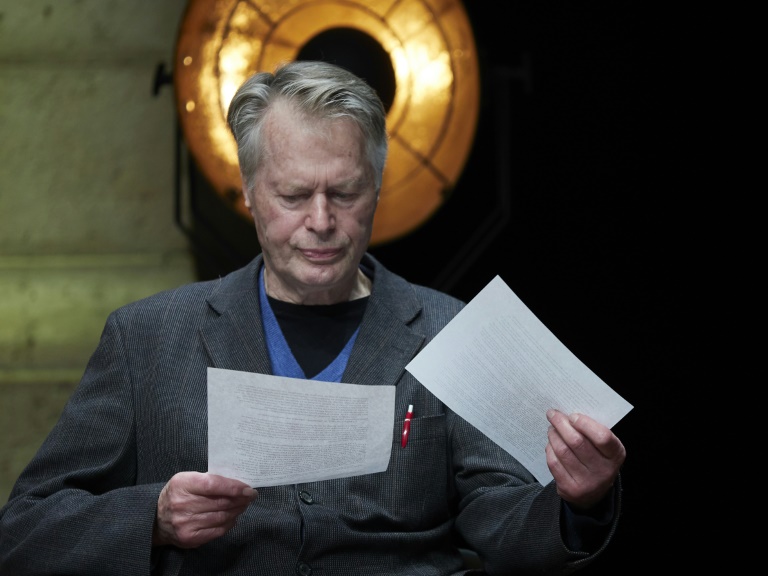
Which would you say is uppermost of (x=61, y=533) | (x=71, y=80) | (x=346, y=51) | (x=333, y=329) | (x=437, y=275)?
(x=71, y=80)

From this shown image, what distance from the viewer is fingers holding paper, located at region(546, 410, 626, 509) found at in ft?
4.86

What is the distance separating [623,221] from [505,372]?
101 centimetres

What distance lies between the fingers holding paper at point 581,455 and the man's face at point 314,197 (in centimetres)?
46

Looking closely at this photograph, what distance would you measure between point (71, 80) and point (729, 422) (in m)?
1.79

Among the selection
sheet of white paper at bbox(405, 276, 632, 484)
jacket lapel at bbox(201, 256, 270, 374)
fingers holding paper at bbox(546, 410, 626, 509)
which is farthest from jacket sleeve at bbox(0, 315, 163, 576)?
fingers holding paper at bbox(546, 410, 626, 509)

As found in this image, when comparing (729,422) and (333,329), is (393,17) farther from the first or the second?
(729,422)

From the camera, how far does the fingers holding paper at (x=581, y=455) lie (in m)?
1.48

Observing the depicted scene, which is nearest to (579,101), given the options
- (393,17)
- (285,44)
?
(393,17)

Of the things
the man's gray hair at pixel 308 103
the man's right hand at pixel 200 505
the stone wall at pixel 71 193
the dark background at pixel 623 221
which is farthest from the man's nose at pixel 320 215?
the stone wall at pixel 71 193

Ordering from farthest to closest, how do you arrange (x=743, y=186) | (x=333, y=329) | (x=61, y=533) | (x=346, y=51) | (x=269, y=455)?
(x=743, y=186) < (x=346, y=51) < (x=333, y=329) < (x=61, y=533) < (x=269, y=455)

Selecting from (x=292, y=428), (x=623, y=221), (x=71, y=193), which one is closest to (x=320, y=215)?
(x=292, y=428)

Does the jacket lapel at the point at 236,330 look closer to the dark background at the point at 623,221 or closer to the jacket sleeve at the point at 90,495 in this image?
the jacket sleeve at the point at 90,495

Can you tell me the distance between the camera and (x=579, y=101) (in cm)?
244

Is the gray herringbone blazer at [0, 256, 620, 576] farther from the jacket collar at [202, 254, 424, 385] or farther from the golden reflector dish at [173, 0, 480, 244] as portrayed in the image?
the golden reflector dish at [173, 0, 480, 244]
